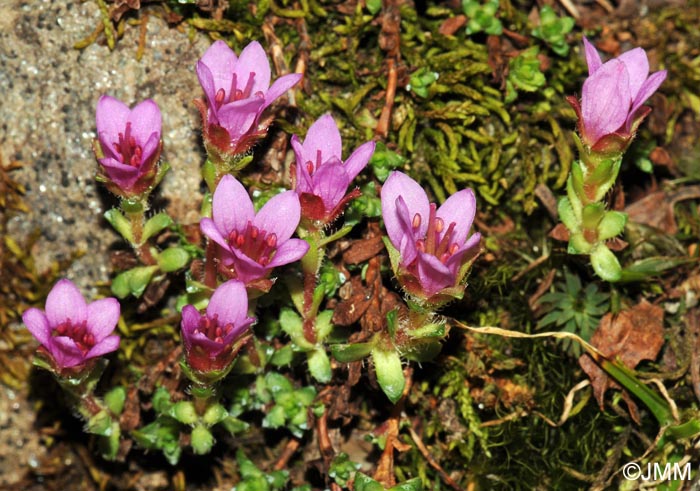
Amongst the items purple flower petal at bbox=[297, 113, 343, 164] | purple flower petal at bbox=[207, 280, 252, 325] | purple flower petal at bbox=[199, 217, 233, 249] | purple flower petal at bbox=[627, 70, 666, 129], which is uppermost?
purple flower petal at bbox=[627, 70, 666, 129]

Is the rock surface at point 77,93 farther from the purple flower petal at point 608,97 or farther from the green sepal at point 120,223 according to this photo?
the purple flower petal at point 608,97

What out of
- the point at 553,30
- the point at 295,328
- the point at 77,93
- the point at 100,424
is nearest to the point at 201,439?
the point at 100,424

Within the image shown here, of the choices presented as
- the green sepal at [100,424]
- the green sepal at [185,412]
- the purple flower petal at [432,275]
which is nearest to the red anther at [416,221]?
the purple flower petal at [432,275]

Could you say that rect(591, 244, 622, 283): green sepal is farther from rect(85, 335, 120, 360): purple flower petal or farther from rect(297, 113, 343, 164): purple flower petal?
rect(85, 335, 120, 360): purple flower petal

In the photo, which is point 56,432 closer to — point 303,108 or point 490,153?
point 303,108

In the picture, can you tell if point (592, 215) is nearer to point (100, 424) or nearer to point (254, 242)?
point (254, 242)

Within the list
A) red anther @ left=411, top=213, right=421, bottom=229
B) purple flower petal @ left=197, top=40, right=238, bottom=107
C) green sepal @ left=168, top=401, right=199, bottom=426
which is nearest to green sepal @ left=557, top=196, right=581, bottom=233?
red anther @ left=411, top=213, right=421, bottom=229

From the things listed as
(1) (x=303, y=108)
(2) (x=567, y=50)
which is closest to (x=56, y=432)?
(1) (x=303, y=108)
